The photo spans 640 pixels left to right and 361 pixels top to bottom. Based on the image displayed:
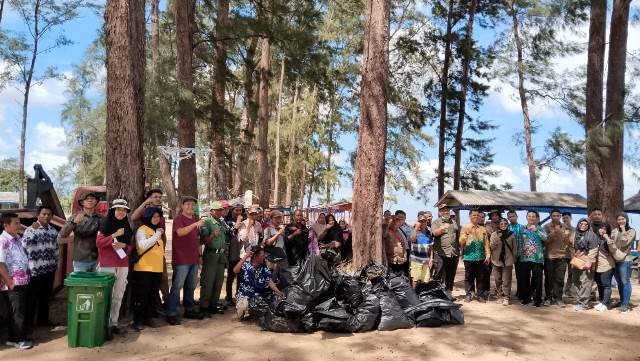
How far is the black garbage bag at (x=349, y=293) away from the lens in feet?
21.1

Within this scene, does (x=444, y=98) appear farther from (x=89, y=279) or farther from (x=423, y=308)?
(x=89, y=279)

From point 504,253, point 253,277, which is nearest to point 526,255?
point 504,253

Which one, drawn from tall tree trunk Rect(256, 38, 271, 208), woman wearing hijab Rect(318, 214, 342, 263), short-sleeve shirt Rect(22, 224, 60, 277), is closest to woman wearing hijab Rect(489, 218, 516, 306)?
woman wearing hijab Rect(318, 214, 342, 263)

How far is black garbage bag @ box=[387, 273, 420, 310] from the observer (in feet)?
21.9

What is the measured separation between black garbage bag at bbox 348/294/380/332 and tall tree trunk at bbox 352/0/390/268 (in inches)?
67.7

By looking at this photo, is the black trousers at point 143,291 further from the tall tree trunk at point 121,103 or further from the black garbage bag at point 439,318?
the black garbage bag at point 439,318

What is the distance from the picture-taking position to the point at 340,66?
2992 centimetres

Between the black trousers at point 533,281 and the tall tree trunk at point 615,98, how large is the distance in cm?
293


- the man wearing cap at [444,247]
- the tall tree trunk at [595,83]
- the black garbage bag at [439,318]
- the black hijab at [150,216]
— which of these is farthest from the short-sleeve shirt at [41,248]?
the tall tree trunk at [595,83]

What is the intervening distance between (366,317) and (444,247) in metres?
2.81

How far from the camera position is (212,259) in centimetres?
709

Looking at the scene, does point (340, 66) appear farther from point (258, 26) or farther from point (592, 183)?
point (592, 183)

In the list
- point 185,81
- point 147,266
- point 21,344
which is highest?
point 185,81

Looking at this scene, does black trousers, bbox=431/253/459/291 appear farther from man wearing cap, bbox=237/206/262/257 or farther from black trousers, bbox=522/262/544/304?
man wearing cap, bbox=237/206/262/257
